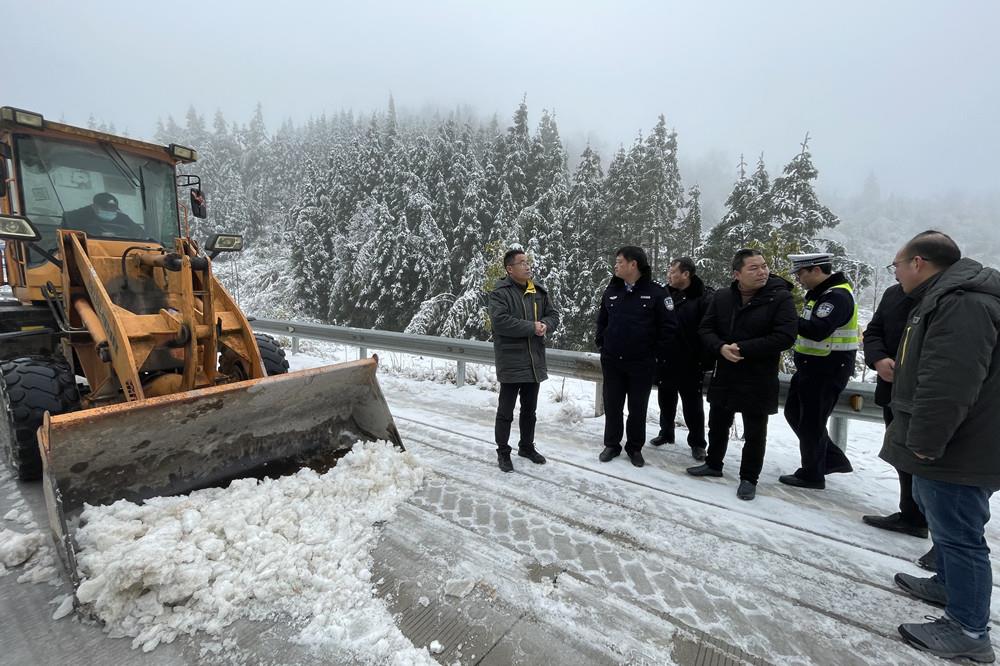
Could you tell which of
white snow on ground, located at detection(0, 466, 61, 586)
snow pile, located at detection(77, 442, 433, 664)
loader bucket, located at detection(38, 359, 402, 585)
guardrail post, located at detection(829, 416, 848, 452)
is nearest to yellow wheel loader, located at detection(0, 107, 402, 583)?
loader bucket, located at detection(38, 359, 402, 585)

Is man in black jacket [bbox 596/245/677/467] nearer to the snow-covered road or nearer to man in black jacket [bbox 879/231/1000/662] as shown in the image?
the snow-covered road

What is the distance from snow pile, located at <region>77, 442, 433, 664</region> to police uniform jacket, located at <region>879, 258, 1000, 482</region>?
2.52m

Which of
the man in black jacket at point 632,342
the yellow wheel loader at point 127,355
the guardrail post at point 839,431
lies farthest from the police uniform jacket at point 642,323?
the yellow wheel loader at point 127,355

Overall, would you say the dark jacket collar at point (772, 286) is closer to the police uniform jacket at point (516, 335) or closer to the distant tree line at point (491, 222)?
the police uniform jacket at point (516, 335)

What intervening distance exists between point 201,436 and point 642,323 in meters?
3.57

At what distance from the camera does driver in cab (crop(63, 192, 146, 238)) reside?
15.2 feet

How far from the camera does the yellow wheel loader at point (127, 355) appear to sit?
9.71 feet

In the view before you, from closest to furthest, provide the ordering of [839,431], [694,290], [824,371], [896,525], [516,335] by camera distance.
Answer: [896,525]
[824,371]
[516,335]
[839,431]
[694,290]

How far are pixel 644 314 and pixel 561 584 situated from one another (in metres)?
2.52

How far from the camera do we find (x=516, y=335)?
171 inches

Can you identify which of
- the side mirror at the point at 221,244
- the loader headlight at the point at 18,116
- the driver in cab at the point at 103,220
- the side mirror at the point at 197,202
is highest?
the loader headlight at the point at 18,116

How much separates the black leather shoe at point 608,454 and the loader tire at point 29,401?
4350mm

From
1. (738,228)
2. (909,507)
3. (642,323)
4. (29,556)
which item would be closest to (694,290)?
(642,323)

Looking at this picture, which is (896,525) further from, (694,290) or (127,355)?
(127,355)
